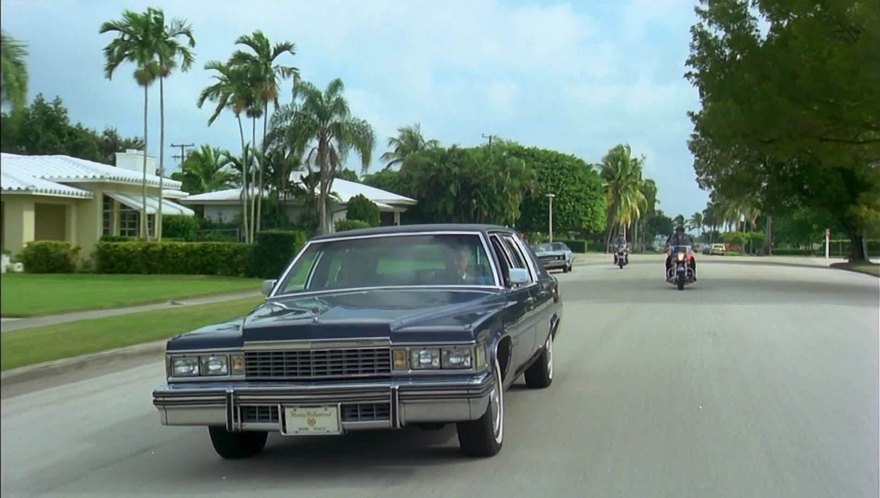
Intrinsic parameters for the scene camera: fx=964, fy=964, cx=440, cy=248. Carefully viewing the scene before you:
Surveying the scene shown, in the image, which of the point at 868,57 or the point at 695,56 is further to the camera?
the point at 695,56

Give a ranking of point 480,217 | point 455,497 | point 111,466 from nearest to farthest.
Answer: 1. point 455,497
2. point 111,466
3. point 480,217

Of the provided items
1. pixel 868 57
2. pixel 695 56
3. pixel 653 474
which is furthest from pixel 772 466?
pixel 695 56

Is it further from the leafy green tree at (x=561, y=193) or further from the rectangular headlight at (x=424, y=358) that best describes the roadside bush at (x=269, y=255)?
the leafy green tree at (x=561, y=193)

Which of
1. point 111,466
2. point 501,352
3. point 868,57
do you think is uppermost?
point 868,57

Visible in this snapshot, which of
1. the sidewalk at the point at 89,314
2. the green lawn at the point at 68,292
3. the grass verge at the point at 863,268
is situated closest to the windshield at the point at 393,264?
the green lawn at the point at 68,292

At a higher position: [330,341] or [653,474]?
[330,341]

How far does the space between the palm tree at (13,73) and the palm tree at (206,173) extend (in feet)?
181

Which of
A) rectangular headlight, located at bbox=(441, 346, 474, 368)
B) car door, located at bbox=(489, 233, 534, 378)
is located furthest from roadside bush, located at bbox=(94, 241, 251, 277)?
car door, located at bbox=(489, 233, 534, 378)

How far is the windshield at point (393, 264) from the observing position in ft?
26.1

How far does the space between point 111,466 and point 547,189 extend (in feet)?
264

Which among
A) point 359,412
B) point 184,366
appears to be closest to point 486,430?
point 359,412

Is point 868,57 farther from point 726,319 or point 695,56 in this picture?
point 726,319

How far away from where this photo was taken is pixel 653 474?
6426 millimetres

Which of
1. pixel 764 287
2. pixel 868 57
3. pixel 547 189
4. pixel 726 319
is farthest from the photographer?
pixel 547 189
